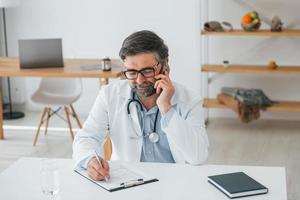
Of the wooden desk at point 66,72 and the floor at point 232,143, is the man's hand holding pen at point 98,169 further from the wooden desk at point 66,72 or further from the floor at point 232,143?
the floor at point 232,143

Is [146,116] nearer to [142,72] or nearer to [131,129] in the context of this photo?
[131,129]

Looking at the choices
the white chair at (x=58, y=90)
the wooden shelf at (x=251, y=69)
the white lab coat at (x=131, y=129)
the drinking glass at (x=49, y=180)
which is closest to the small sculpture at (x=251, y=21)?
the wooden shelf at (x=251, y=69)

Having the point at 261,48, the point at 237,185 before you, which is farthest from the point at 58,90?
the point at 237,185

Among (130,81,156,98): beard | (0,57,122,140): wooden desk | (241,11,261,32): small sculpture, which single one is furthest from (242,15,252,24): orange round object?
(130,81,156,98): beard

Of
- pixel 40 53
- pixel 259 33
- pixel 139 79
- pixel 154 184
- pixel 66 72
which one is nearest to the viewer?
pixel 154 184

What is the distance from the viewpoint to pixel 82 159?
2.37m

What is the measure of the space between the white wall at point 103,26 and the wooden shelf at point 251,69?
6.2 inches

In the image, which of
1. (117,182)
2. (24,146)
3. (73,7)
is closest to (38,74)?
(24,146)

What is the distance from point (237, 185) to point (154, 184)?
1.05 feet

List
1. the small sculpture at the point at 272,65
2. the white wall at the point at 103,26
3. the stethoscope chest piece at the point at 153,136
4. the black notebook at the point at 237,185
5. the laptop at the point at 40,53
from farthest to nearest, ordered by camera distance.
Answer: the white wall at the point at 103,26, the small sculpture at the point at 272,65, the laptop at the point at 40,53, the stethoscope chest piece at the point at 153,136, the black notebook at the point at 237,185

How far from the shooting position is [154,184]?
219cm

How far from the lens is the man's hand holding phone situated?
247cm

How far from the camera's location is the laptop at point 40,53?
4324mm

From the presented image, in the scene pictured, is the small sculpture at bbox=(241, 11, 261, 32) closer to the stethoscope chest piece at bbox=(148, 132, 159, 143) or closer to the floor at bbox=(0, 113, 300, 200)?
the floor at bbox=(0, 113, 300, 200)
